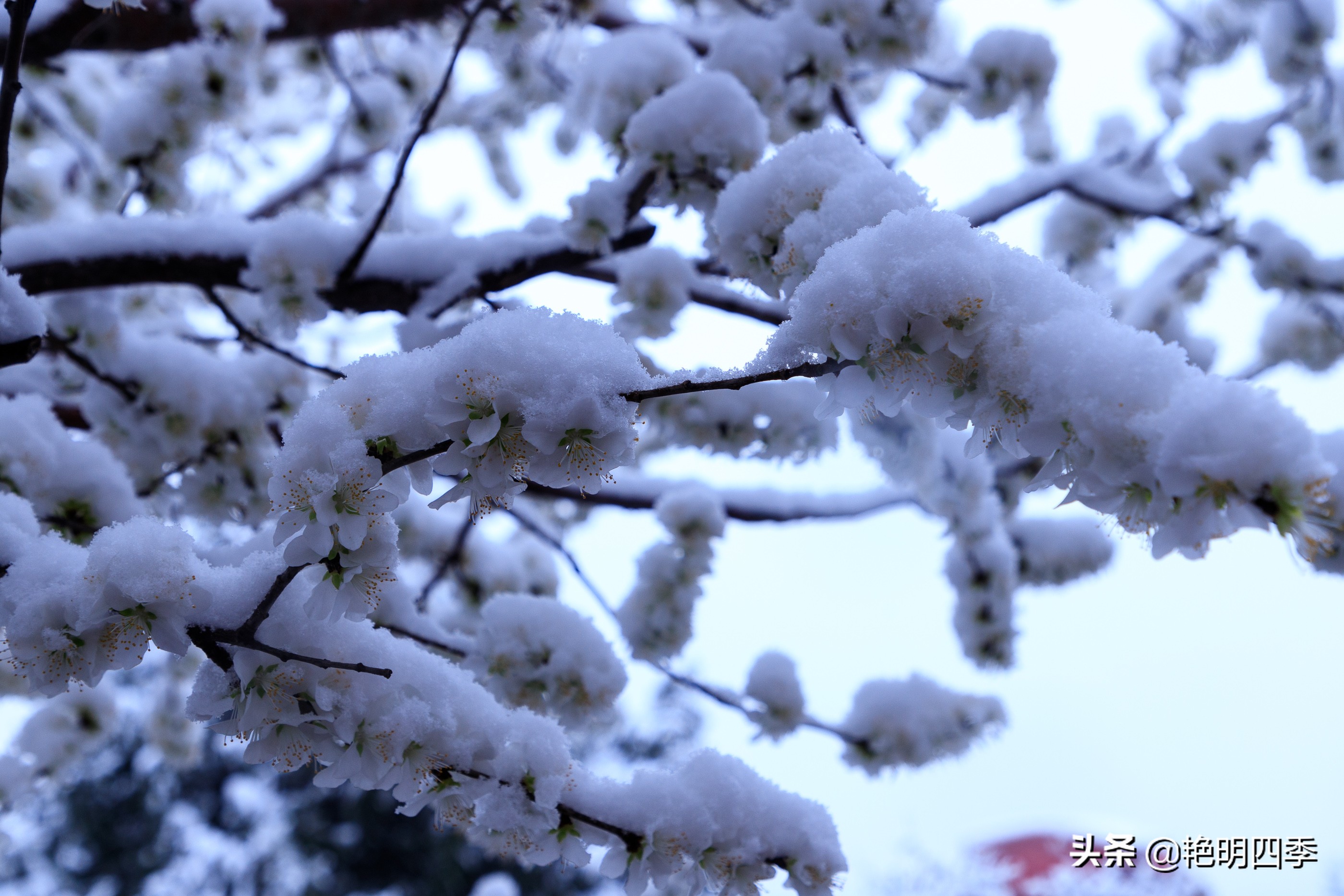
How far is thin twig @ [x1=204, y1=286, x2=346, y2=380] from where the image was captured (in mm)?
1610

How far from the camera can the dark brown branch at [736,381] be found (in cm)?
79

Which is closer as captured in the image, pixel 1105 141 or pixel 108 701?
pixel 108 701

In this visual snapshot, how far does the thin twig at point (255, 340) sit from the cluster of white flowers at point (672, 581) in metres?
1.12

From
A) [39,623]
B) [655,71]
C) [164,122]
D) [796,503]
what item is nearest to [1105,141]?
[796,503]

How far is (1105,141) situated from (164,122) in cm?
463

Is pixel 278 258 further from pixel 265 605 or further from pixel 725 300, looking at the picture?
pixel 265 605

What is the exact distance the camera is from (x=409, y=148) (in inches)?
59.9

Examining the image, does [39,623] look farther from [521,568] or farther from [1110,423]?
[521,568]

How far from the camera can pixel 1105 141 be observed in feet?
15.6

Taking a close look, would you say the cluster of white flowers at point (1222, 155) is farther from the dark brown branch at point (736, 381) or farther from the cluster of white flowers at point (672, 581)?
the dark brown branch at point (736, 381)

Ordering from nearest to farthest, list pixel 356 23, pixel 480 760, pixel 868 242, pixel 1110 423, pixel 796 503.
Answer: pixel 1110 423
pixel 868 242
pixel 480 760
pixel 356 23
pixel 796 503

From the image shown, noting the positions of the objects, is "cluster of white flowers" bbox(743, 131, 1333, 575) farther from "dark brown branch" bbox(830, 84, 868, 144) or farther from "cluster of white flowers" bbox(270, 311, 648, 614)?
"dark brown branch" bbox(830, 84, 868, 144)

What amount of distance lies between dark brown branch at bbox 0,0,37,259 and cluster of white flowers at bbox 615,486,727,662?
1827 millimetres

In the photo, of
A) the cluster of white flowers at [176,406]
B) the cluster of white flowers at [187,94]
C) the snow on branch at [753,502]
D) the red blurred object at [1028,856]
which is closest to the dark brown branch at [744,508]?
the snow on branch at [753,502]
